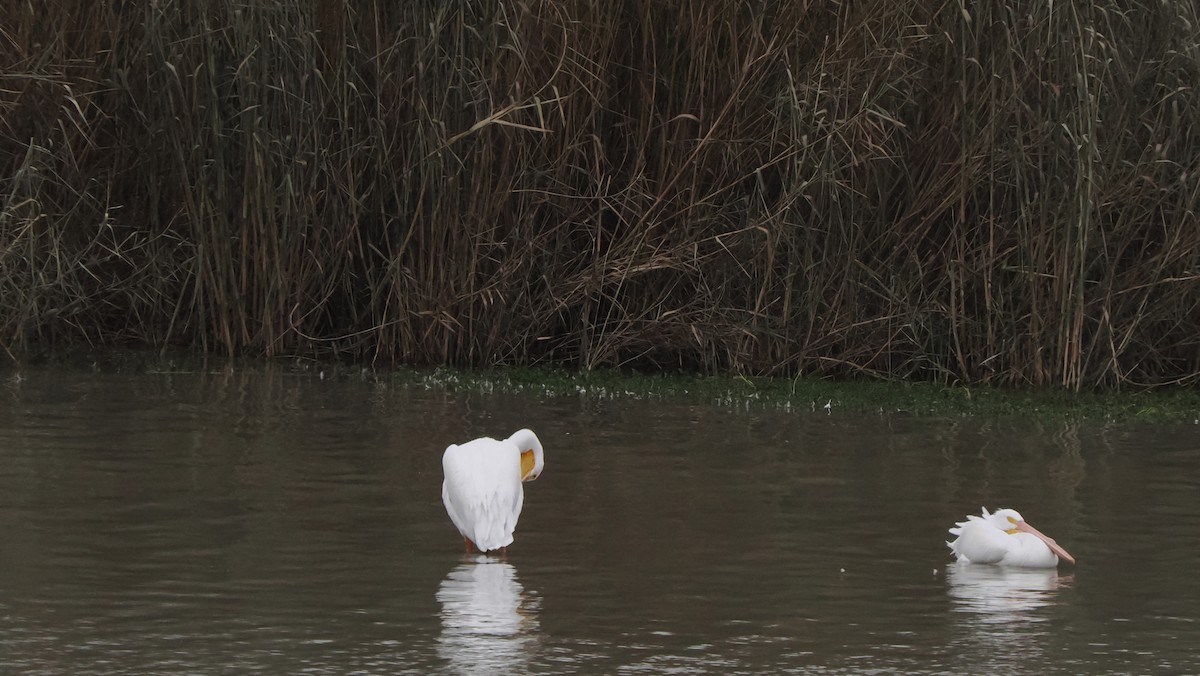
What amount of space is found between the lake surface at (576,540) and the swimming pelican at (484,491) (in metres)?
0.11

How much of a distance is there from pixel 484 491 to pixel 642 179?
200 inches

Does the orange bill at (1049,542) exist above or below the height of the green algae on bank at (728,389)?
below

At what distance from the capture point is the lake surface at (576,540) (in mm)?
5805

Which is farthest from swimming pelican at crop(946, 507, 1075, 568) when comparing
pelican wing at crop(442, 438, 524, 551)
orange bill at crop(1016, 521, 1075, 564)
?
pelican wing at crop(442, 438, 524, 551)

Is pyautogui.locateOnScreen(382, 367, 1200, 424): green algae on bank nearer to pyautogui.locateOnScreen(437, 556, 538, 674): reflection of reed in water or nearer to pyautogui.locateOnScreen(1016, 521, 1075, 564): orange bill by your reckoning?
pyautogui.locateOnScreen(1016, 521, 1075, 564): orange bill

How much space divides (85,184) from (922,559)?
711cm

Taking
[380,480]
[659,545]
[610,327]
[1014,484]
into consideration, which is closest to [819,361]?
[610,327]

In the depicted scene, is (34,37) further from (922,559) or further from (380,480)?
(922,559)

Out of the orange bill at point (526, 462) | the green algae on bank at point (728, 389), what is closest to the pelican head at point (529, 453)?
the orange bill at point (526, 462)

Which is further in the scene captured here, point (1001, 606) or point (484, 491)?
point (484, 491)

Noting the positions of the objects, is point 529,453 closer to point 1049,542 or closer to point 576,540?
point 576,540

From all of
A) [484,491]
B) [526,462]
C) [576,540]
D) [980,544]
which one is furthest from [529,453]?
[980,544]

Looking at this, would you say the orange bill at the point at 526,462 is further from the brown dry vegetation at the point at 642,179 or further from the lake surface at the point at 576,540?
the brown dry vegetation at the point at 642,179

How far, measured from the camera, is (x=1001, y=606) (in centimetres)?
667
